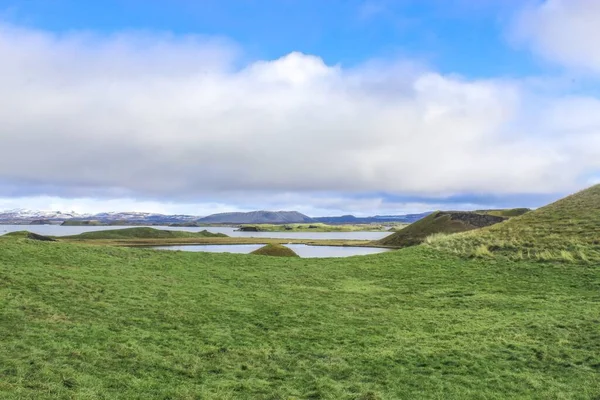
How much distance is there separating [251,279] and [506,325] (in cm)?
1396

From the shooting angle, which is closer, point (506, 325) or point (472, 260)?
point (506, 325)

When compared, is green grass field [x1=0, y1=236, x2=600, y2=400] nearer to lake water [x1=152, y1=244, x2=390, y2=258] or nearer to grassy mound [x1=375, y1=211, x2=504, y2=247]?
lake water [x1=152, y1=244, x2=390, y2=258]

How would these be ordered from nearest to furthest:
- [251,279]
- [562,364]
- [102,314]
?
[562,364]
[102,314]
[251,279]

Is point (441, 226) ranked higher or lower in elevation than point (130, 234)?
higher

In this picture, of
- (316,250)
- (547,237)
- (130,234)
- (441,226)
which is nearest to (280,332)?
(547,237)

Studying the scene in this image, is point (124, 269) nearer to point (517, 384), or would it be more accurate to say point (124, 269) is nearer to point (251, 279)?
point (251, 279)

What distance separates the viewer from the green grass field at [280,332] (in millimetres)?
10906

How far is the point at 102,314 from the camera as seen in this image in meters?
15.8

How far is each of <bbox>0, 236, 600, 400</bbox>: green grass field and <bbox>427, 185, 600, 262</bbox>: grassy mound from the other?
420cm

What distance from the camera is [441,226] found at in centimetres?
9931

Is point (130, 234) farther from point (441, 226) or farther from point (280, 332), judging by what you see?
point (280, 332)

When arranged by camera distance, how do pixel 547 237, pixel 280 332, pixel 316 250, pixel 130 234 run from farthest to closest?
pixel 130 234 → pixel 316 250 → pixel 547 237 → pixel 280 332

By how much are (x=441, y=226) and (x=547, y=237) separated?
2540 inches

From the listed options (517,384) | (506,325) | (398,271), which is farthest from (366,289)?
(517,384)
